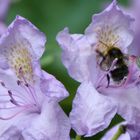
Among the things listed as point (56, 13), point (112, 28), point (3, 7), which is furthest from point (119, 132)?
point (56, 13)

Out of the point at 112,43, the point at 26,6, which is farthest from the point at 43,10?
the point at 112,43

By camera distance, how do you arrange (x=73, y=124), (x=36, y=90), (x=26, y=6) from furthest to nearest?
(x=26, y=6) → (x=36, y=90) → (x=73, y=124)

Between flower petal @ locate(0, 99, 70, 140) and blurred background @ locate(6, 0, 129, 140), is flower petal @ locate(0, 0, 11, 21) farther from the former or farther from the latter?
flower petal @ locate(0, 99, 70, 140)

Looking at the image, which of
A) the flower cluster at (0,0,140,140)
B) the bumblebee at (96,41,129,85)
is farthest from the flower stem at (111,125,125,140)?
the bumblebee at (96,41,129,85)

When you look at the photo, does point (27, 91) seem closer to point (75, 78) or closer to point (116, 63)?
point (75, 78)

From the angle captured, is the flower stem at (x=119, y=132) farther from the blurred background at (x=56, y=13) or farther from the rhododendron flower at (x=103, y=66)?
the blurred background at (x=56, y=13)

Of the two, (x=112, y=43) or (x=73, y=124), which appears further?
(x=112, y=43)

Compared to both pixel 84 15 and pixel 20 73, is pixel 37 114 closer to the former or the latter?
pixel 20 73
